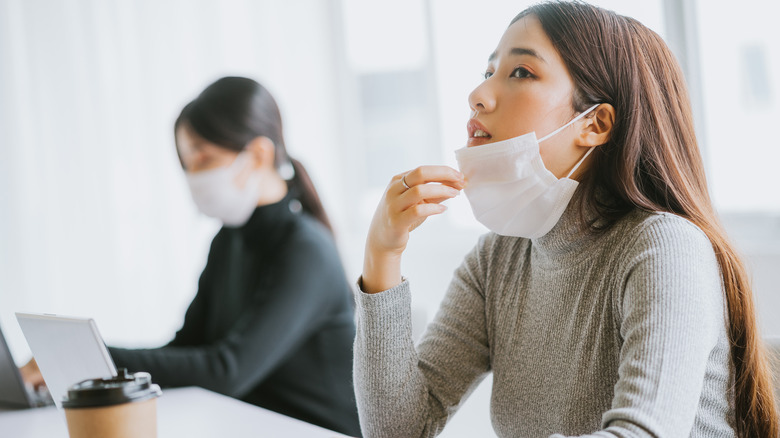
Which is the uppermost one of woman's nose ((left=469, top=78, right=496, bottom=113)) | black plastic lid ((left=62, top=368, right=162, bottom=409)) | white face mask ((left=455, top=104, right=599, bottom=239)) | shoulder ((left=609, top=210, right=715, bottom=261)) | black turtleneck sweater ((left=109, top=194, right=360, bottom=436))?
woman's nose ((left=469, top=78, right=496, bottom=113))

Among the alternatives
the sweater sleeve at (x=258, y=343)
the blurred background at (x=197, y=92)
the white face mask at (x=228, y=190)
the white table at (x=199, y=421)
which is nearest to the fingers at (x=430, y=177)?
the white table at (x=199, y=421)

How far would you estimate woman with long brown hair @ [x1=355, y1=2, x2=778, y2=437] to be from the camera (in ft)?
3.21

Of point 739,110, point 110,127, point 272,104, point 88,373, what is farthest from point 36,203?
point 739,110

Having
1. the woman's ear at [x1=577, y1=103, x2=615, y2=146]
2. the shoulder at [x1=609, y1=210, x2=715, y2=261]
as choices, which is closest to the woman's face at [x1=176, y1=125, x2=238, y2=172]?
the woman's ear at [x1=577, y1=103, x2=615, y2=146]

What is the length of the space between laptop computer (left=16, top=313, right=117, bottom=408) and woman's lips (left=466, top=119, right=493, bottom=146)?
Result: 2.02ft

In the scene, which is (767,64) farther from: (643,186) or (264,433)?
(264,433)

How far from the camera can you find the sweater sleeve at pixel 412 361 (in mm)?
1125

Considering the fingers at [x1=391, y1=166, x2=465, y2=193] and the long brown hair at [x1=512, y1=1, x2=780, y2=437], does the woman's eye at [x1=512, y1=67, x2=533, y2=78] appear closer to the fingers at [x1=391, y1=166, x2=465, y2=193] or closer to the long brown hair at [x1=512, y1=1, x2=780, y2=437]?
the long brown hair at [x1=512, y1=1, x2=780, y2=437]

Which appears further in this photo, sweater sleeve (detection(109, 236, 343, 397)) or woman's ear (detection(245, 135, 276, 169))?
woman's ear (detection(245, 135, 276, 169))

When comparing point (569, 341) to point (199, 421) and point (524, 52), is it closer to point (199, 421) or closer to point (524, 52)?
point (524, 52)

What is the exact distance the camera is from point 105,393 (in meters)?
0.82

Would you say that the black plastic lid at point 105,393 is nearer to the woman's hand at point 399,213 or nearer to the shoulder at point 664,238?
the woman's hand at point 399,213

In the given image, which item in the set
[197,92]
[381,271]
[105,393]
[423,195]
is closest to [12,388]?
[105,393]

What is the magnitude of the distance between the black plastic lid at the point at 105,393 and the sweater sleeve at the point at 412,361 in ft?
1.25
